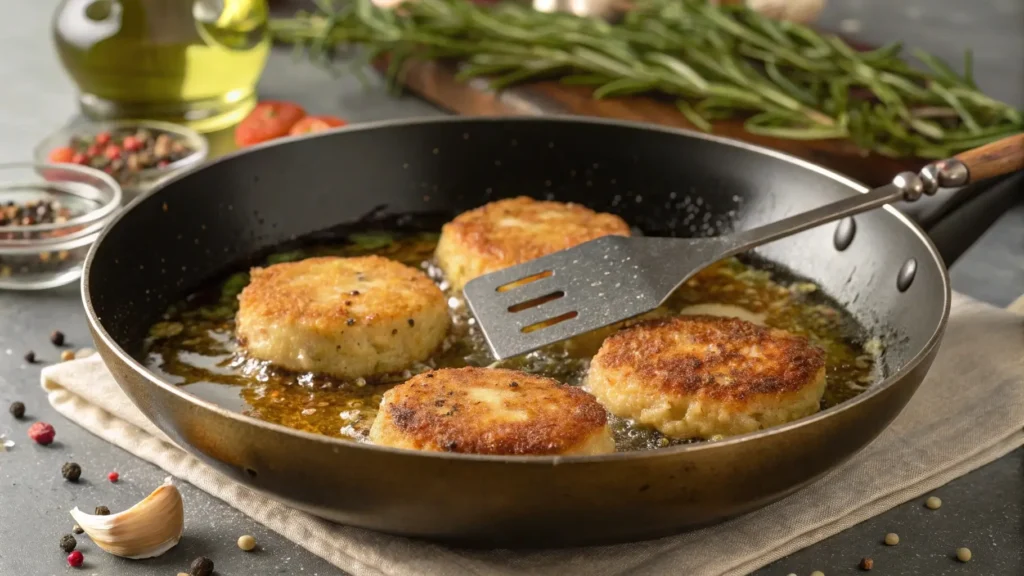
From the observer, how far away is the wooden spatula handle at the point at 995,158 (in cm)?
230

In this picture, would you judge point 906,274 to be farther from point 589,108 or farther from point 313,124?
point 313,124

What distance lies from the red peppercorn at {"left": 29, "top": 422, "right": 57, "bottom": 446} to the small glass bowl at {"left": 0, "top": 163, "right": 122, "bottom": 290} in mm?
642

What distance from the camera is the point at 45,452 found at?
218 centimetres

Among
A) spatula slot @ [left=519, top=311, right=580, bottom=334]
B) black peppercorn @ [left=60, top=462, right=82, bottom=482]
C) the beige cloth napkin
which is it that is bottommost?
black peppercorn @ [left=60, top=462, right=82, bottom=482]

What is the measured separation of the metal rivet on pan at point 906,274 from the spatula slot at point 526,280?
755 mm

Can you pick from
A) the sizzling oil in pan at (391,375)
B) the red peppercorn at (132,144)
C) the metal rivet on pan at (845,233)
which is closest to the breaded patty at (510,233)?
the sizzling oil in pan at (391,375)

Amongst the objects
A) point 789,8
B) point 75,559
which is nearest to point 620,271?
point 75,559

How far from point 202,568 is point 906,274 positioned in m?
1.54

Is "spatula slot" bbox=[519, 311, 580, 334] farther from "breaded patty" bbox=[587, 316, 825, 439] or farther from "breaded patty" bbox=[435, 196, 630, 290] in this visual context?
"breaded patty" bbox=[435, 196, 630, 290]

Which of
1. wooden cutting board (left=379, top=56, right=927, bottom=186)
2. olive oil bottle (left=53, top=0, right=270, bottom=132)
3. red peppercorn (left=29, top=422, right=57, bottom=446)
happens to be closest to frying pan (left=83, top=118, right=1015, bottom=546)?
red peppercorn (left=29, top=422, right=57, bottom=446)

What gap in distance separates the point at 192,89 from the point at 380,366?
1772 mm

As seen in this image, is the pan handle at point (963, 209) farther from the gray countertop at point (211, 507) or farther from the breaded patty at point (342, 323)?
the breaded patty at point (342, 323)

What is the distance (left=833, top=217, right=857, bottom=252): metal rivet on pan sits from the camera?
256cm

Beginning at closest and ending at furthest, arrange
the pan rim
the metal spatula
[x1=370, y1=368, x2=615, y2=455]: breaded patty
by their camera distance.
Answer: the pan rim
[x1=370, y1=368, x2=615, y2=455]: breaded patty
the metal spatula
